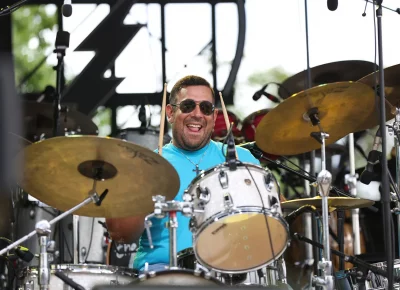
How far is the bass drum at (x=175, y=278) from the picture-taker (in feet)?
10.9

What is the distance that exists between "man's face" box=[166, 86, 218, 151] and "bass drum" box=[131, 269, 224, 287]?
4.69ft

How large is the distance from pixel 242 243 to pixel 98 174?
73cm

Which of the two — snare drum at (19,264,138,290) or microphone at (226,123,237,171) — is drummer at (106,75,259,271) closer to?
snare drum at (19,264,138,290)

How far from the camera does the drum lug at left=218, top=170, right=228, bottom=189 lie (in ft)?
12.4

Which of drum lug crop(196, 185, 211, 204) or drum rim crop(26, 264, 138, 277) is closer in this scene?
drum lug crop(196, 185, 211, 204)

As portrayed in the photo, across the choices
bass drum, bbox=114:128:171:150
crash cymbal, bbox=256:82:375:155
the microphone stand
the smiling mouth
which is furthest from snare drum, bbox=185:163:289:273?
bass drum, bbox=114:128:171:150

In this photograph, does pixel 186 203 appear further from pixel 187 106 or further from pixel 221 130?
pixel 221 130

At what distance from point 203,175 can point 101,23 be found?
463 centimetres

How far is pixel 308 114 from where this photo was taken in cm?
455

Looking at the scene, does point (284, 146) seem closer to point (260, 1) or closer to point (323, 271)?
point (323, 271)

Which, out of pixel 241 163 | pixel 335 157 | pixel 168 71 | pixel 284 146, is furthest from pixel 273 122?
pixel 168 71

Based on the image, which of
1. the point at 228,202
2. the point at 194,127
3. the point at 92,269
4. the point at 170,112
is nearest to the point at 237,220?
the point at 228,202

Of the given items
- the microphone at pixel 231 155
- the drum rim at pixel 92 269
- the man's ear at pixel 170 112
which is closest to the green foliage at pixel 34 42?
the man's ear at pixel 170 112

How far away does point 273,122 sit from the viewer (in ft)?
14.9
